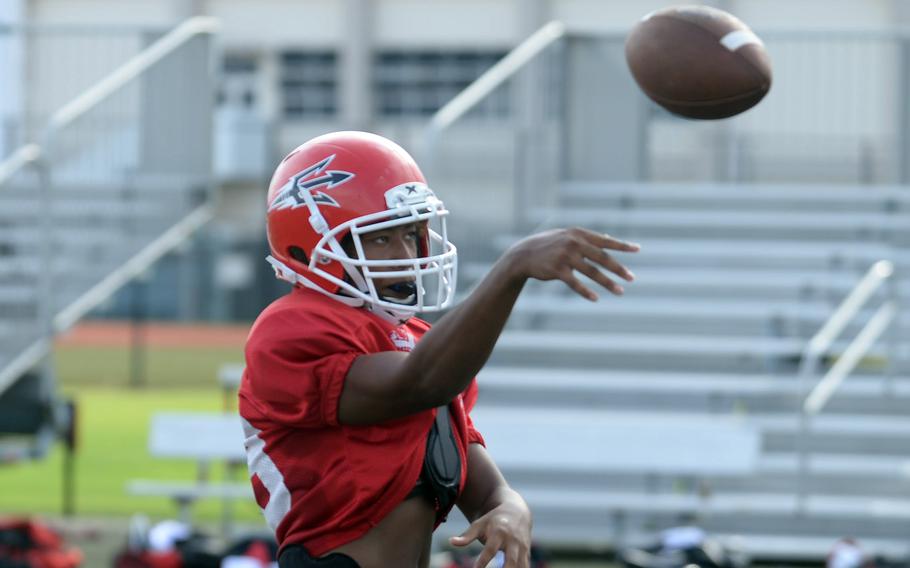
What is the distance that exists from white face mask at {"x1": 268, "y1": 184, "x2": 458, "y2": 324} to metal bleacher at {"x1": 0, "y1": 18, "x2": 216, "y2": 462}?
17.9 feet

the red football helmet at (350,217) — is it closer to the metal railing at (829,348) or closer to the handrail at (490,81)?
the metal railing at (829,348)

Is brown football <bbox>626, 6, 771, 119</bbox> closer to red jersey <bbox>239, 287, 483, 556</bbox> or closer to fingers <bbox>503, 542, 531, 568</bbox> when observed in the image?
red jersey <bbox>239, 287, 483, 556</bbox>

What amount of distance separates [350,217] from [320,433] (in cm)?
34

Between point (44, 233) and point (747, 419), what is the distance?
11.9ft

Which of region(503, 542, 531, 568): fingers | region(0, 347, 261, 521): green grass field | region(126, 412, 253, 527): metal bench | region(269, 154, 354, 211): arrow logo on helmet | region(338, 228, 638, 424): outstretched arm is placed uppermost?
region(269, 154, 354, 211): arrow logo on helmet

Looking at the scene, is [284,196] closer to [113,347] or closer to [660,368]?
[660,368]

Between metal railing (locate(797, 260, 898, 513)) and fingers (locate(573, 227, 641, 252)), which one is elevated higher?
fingers (locate(573, 227, 641, 252))

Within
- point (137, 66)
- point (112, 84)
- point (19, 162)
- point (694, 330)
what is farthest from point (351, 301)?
point (137, 66)

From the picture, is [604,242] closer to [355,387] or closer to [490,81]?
[355,387]

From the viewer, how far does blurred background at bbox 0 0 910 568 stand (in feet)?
23.5

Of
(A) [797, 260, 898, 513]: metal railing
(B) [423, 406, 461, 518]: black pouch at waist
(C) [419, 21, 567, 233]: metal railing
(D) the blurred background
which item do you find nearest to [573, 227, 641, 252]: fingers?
(B) [423, 406, 461, 518]: black pouch at waist

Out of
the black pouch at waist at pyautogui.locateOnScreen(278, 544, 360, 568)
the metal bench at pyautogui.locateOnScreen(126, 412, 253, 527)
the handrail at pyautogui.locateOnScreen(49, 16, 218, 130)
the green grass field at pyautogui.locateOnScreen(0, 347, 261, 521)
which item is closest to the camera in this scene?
the black pouch at waist at pyautogui.locateOnScreen(278, 544, 360, 568)

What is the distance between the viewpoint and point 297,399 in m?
2.35

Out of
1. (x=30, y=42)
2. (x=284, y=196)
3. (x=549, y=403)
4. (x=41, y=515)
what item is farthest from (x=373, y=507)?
(x=30, y=42)
